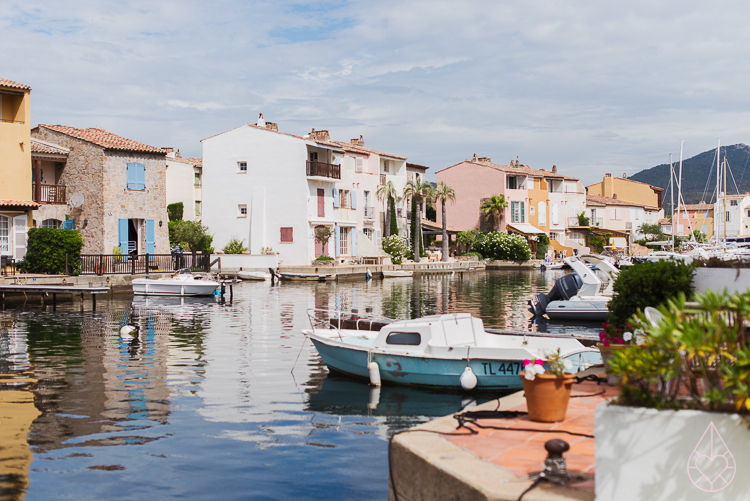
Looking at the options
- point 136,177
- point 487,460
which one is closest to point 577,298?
point 487,460

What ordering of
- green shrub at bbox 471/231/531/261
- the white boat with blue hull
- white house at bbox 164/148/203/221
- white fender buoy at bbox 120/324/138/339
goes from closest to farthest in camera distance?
the white boat with blue hull → white fender buoy at bbox 120/324/138/339 → white house at bbox 164/148/203/221 → green shrub at bbox 471/231/531/261

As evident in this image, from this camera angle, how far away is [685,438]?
4551mm

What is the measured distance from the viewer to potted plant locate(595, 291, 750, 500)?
4488mm

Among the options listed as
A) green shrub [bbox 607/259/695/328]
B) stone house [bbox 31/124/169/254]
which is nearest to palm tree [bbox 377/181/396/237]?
stone house [bbox 31/124/169/254]

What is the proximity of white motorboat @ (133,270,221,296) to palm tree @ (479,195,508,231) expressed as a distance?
1806 inches

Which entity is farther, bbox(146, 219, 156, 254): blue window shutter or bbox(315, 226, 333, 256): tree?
bbox(315, 226, 333, 256): tree

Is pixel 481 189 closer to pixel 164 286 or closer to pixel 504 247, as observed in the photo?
pixel 504 247

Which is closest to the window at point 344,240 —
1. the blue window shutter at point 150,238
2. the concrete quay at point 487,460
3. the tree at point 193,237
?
the tree at point 193,237

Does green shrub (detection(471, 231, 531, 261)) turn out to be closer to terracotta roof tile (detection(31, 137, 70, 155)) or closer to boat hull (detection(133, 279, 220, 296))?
boat hull (detection(133, 279, 220, 296))

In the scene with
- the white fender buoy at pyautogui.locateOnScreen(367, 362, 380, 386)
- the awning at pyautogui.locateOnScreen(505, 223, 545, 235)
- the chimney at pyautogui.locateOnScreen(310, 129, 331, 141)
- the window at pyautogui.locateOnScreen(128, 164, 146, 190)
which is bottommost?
the white fender buoy at pyautogui.locateOnScreen(367, 362, 380, 386)

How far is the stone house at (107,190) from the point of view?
4462cm

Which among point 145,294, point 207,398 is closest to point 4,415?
point 207,398

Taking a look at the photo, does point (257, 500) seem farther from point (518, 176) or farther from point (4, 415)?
point (518, 176)

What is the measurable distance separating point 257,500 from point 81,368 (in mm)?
10560
